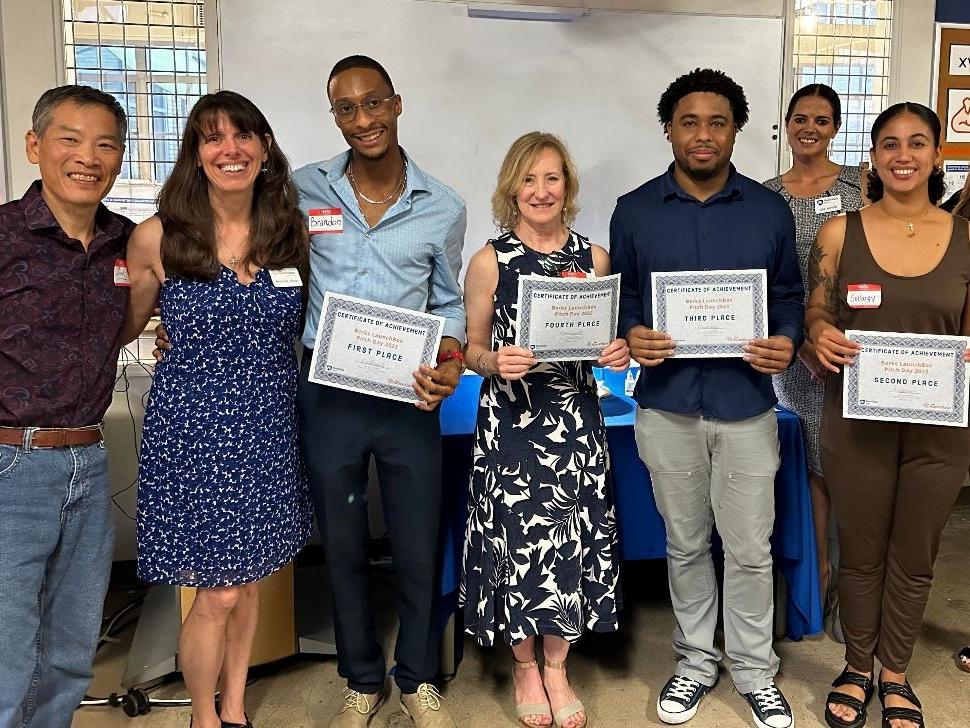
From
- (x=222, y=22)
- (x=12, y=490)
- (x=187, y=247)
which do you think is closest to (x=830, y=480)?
(x=187, y=247)

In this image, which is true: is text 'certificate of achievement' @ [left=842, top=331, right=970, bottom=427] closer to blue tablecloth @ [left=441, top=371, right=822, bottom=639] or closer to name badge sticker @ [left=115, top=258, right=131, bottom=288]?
blue tablecloth @ [left=441, top=371, right=822, bottom=639]

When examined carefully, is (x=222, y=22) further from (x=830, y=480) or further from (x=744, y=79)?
(x=830, y=480)

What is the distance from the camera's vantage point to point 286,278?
2033 millimetres

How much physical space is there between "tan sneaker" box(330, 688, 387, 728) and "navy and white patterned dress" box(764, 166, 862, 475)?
1.66 metres

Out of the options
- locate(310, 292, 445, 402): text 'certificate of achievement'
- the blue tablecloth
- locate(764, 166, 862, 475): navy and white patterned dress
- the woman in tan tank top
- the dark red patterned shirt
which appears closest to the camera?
the dark red patterned shirt

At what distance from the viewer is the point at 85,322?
1.78m

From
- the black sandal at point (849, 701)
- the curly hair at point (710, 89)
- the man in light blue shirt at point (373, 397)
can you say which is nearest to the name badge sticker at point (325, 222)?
the man in light blue shirt at point (373, 397)

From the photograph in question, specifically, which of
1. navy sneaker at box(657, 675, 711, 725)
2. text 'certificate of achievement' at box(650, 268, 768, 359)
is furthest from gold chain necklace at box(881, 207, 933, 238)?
navy sneaker at box(657, 675, 711, 725)

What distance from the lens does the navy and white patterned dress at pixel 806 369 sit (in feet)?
9.48

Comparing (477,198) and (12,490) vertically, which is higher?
(477,198)

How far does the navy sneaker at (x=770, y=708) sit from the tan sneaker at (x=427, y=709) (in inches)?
34.4

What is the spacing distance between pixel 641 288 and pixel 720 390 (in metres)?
0.36

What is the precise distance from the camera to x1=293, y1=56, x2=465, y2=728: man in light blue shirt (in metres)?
2.20

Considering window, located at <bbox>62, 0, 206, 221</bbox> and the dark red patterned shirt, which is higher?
window, located at <bbox>62, 0, 206, 221</bbox>
